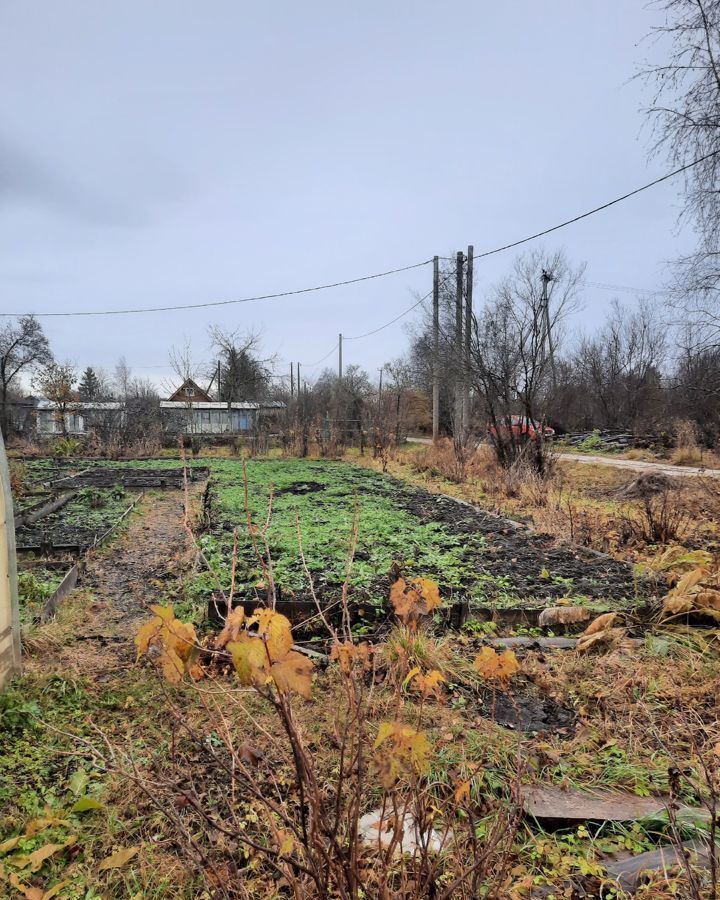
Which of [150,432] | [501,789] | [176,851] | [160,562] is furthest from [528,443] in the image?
[150,432]

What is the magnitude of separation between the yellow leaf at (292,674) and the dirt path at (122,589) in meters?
1.04

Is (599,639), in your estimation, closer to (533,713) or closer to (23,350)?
(533,713)

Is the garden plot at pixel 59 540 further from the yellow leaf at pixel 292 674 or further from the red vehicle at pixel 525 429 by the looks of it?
the red vehicle at pixel 525 429

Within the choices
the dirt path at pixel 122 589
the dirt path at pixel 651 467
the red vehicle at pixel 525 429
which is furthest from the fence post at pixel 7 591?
the dirt path at pixel 651 467

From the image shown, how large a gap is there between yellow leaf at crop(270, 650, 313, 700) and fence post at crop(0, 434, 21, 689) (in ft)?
9.44

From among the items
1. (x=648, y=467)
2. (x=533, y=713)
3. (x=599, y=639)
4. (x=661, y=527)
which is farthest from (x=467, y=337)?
(x=533, y=713)

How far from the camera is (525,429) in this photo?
1204cm

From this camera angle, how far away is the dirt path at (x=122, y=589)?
12.7 feet

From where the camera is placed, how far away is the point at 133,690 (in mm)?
3414

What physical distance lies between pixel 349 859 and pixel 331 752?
59.5 inches

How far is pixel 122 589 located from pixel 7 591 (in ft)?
7.89

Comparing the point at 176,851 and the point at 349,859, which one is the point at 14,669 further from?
the point at 349,859

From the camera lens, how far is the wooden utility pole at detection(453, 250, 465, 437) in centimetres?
1308

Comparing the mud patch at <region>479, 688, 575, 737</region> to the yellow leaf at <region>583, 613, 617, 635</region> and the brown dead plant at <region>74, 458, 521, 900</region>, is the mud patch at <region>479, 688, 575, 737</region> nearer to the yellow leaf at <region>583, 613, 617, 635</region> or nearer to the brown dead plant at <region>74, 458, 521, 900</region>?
the brown dead plant at <region>74, 458, 521, 900</region>
